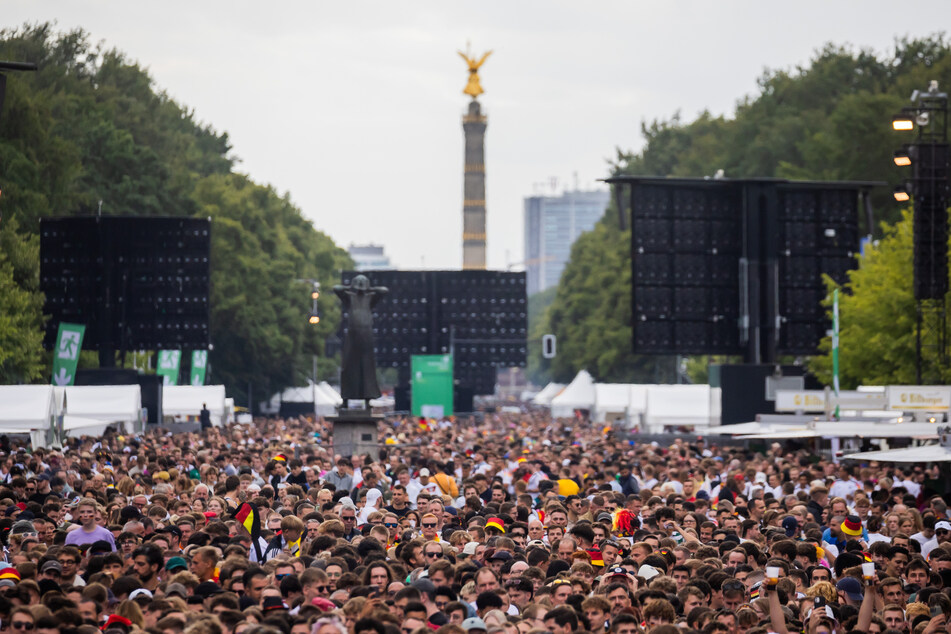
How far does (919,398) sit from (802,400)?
257 inches

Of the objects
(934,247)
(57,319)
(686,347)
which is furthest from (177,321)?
(934,247)

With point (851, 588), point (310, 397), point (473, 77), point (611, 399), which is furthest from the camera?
point (473, 77)

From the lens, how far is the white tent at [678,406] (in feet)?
154

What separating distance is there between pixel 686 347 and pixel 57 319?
17018mm

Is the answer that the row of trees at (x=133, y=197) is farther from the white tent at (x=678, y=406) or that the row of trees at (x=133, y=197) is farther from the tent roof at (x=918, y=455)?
the tent roof at (x=918, y=455)

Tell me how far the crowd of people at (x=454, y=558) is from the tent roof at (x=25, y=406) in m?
5.73

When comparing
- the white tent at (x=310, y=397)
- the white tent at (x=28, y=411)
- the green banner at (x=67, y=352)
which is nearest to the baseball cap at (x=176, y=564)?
the white tent at (x=28, y=411)

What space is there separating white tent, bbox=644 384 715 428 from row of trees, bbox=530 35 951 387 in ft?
11.2

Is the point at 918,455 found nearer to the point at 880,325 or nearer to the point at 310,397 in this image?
the point at 880,325

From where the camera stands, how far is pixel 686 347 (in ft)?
130

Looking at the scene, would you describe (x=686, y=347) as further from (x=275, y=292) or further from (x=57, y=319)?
(x=275, y=292)

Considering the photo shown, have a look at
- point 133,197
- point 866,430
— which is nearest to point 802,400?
point 866,430

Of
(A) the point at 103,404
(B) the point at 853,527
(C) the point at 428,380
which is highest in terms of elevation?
(C) the point at 428,380

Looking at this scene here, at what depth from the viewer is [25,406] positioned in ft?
97.0
